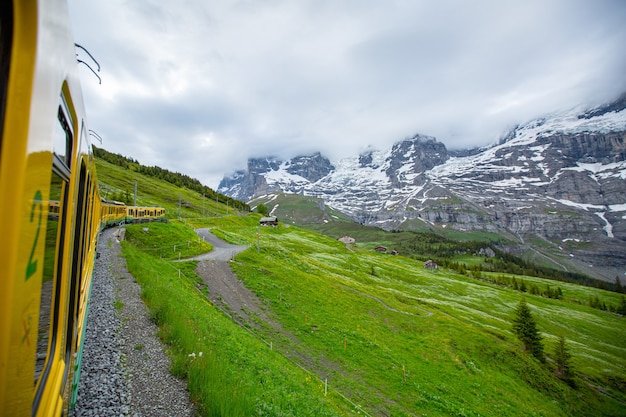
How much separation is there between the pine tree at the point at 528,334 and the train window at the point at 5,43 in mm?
63706

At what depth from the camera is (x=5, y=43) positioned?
81.9 inches

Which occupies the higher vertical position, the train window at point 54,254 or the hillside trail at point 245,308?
the train window at point 54,254

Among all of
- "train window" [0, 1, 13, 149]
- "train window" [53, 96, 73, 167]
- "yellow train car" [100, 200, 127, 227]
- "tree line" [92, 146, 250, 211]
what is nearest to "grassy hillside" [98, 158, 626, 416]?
"yellow train car" [100, 200, 127, 227]

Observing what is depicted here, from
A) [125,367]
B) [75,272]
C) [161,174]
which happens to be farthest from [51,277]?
[161,174]

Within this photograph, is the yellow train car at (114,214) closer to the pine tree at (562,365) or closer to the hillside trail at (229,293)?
the hillside trail at (229,293)

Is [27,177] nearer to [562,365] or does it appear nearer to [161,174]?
[562,365]

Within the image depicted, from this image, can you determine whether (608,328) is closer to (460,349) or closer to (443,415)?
(460,349)

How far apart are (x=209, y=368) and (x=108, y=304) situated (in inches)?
340

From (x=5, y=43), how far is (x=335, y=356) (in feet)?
89.9

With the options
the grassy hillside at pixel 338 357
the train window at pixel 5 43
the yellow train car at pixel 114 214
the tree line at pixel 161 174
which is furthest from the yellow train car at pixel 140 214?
the tree line at pixel 161 174

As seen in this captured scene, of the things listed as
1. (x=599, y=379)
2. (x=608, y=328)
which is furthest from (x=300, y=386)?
(x=608, y=328)

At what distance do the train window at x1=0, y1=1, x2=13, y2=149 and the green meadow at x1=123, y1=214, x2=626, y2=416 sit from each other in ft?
29.6

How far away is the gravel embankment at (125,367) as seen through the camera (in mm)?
8758

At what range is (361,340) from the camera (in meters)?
29.5
